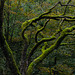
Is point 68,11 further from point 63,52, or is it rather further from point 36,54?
point 36,54

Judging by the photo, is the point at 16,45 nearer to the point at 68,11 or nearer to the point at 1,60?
the point at 1,60

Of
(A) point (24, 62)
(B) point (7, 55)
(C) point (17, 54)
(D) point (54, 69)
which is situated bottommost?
(D) point (54, 69)

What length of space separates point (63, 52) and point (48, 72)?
2312 mm

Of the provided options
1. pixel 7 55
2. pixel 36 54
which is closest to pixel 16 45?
pixel 36 54

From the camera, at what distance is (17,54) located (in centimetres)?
766

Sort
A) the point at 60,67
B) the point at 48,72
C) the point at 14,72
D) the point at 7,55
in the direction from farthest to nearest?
the point at 48,72, the point at 60,67, the point at 14,72, the point at 7,55

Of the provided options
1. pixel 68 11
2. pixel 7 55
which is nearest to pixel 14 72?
pixel 7 55

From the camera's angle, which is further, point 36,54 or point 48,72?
point 48,72

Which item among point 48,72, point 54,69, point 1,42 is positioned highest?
point 1,42

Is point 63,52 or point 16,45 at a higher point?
point 16,45

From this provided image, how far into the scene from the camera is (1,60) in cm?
664

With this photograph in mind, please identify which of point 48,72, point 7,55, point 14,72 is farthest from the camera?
point 48,72

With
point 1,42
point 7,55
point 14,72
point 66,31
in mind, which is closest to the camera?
point 1,42

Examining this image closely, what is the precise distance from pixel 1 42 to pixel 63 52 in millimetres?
5151
